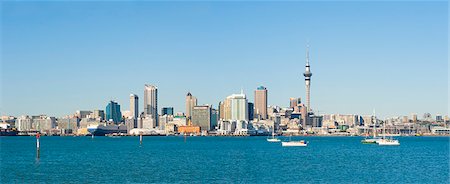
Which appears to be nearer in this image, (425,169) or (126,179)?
(126,179)

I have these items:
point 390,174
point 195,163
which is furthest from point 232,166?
point 390,174

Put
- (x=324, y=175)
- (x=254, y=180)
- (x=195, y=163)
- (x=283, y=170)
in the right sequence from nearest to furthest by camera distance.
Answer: (x=254, y=180) → (x=324, y=175) → (x=283, y=170) → (x=195, y=163)

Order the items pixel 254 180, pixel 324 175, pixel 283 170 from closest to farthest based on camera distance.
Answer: pixel 254 180, pixel 324 175, pixel 283 170

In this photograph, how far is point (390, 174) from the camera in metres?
62.1

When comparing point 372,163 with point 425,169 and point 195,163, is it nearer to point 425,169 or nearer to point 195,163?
point 425,169

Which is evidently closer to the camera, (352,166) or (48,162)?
(352,166)

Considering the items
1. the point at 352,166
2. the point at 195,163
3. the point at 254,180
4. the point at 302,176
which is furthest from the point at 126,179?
the point at 352,166

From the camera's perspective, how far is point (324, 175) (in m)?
60.2

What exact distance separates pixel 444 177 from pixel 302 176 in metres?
11.4

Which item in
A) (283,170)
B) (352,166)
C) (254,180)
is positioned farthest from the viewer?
(352,166)

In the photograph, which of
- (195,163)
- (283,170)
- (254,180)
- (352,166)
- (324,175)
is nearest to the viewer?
(254,180)

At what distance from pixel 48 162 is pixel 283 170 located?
89.5 feet

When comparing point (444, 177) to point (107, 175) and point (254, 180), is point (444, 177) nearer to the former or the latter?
point (254, 180)

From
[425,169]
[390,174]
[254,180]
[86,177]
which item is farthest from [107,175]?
[425,169]
